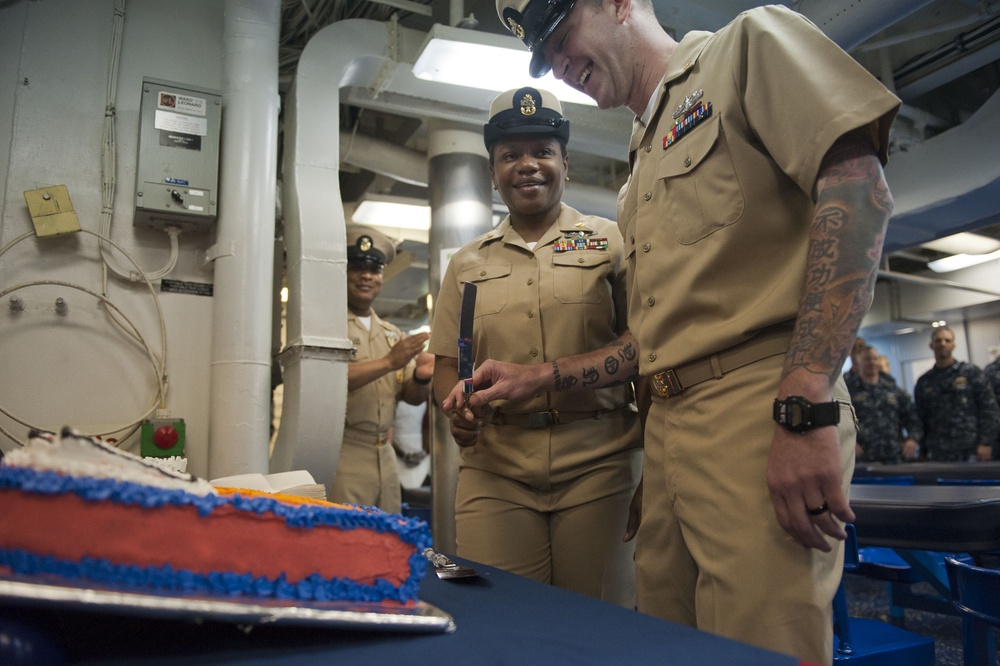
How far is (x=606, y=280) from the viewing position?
192 cm

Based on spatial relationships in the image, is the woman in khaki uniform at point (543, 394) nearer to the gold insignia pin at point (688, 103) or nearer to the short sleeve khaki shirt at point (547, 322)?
the short sleeve khaki shirt at point (547, 322)

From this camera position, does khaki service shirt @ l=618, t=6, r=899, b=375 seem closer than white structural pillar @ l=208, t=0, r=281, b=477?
Yes

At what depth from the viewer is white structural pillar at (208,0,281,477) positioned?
7.97 ft

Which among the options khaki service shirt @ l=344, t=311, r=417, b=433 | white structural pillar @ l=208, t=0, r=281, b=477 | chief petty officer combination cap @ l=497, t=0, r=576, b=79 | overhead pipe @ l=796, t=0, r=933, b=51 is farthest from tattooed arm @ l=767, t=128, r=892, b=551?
khaki service shirt @ l=344, t=311, r=417, b=433

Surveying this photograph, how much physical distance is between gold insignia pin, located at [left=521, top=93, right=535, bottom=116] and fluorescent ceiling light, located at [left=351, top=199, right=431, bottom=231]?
331cm

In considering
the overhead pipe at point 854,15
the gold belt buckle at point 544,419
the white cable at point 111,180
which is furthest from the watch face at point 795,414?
the overhead pipe at point 854,15

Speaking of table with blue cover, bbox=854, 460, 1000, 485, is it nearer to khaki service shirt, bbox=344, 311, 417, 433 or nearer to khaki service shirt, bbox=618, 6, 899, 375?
khaki service shirt, bbox=344, 311, 417, 433

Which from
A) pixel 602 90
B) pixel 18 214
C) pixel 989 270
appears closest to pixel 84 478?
pixel 602 90

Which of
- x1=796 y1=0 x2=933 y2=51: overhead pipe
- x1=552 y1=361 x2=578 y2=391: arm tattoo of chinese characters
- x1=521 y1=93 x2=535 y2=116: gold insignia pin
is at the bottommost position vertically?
x1=552 y1=361 x2=578 y2=391: arm tattoo of chinese characters

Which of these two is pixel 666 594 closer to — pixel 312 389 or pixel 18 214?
pixel 312 389

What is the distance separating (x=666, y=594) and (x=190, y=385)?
196 centimetres

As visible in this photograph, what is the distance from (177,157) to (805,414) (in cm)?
234

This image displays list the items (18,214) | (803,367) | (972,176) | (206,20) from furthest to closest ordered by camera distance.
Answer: (972,176) < (206,20) < (18,214) < (803,367)

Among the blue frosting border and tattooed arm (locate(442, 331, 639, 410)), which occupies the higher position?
tattooed arm (locate(442, 331, 639, 410))
